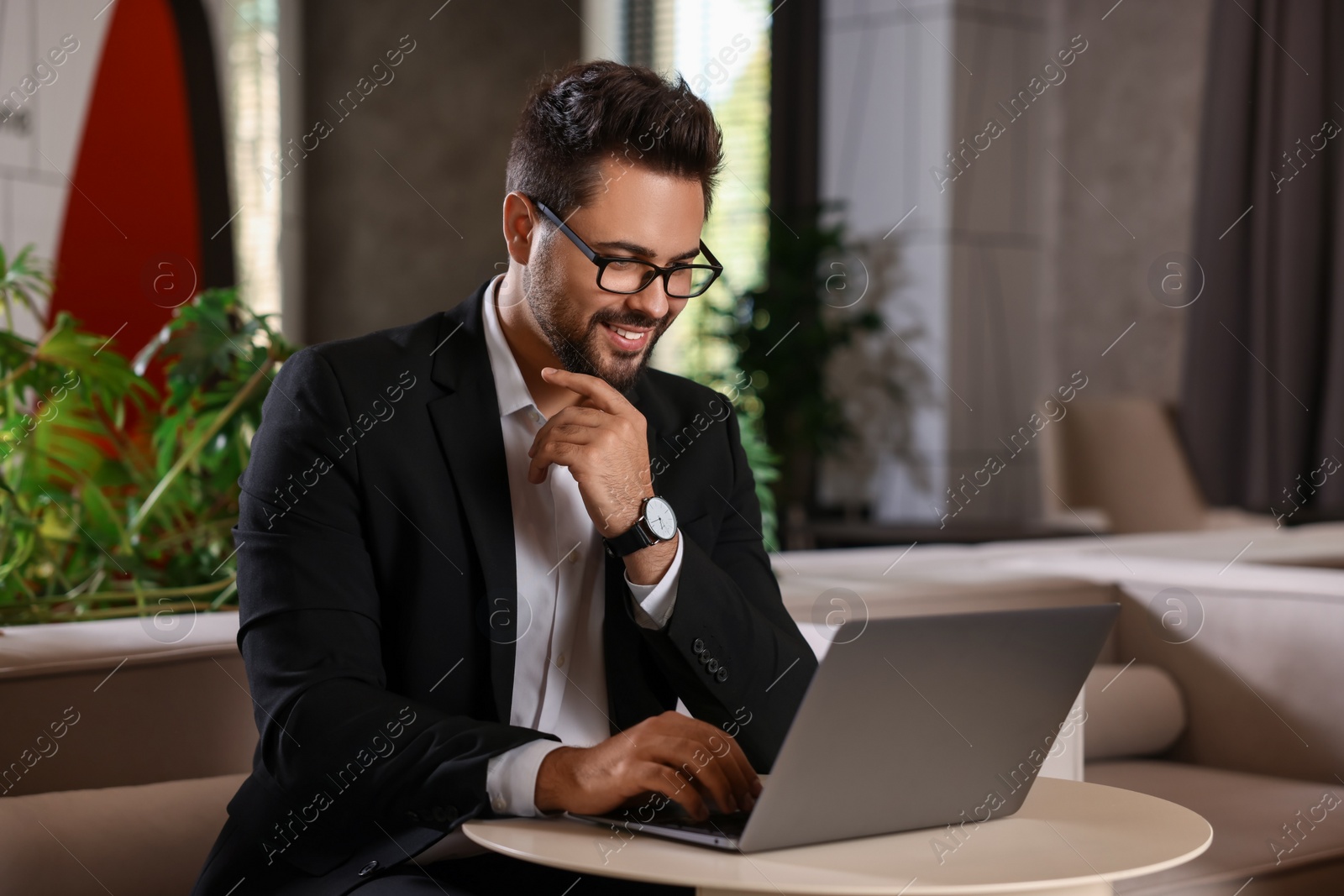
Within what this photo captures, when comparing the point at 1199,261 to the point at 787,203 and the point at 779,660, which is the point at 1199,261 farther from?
the point at 779,660

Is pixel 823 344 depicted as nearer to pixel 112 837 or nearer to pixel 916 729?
pixel 112 837

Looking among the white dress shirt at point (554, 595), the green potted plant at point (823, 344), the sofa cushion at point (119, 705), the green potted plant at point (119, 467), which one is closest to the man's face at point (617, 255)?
the white dress shirt at point (554, 595)

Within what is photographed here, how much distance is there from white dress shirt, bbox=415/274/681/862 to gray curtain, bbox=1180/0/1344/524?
409 centimetres

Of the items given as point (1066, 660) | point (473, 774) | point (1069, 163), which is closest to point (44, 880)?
point (473, 774)

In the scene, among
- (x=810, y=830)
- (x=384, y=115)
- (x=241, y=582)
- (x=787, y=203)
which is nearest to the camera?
(x=810, y=830)

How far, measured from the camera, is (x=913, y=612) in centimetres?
219

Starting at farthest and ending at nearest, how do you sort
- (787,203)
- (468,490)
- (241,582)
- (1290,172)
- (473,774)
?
(787,203) → (1290,172) → (468,490) → (241,582) → (473,774)

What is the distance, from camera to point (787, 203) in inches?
233

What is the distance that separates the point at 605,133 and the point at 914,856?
2.52ft

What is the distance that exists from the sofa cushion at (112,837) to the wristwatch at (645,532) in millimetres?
599

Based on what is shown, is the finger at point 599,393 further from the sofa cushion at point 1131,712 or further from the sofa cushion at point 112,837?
the sofa cushion at point 1131,712

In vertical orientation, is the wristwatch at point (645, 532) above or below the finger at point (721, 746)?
above

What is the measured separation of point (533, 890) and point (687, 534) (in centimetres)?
40

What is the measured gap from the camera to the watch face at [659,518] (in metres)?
1.32
